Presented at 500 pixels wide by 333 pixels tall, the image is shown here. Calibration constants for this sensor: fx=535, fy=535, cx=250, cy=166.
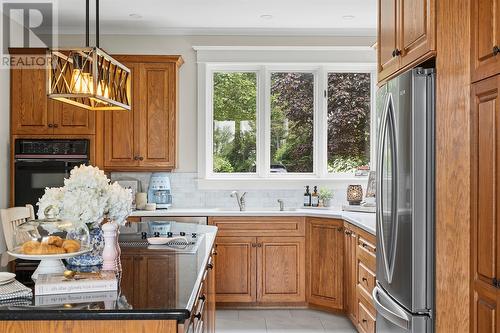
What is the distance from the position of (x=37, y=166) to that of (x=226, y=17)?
2197 millimetres

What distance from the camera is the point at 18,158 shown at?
15.9ft

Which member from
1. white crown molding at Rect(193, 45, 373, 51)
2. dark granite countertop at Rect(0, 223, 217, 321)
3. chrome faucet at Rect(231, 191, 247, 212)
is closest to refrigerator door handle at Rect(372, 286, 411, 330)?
dark granite countertop at Rect(0, 223, 217, 321)

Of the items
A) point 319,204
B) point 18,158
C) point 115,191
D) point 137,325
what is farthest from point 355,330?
point 18,158

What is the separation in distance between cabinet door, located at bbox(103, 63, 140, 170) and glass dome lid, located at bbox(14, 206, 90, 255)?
2.96 meters

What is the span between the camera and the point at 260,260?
488cm

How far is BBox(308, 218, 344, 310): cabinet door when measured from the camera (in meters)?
4.66

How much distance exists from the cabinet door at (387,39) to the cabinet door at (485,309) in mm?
1282

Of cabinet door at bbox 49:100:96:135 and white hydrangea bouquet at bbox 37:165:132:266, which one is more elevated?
cabinet door at bbox 49:100:96:135

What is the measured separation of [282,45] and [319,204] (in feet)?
5.44

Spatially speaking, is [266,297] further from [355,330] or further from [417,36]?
[417,36]

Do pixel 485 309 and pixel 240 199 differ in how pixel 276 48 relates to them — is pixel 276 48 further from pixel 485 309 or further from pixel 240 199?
pixel 485 309

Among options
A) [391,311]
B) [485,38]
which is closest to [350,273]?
[391,311]

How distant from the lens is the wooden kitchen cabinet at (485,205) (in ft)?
6.84

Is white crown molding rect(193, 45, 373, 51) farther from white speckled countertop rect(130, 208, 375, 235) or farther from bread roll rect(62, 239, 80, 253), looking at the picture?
bread roll rect(62, 239, 80, 253)
